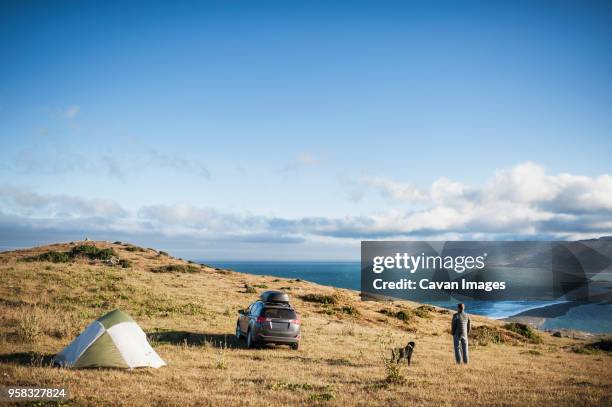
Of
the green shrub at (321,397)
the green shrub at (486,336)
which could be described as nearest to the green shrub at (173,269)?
the green shrub at (486,336)

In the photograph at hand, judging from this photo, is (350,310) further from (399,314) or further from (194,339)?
(194,339)

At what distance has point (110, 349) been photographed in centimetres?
1373

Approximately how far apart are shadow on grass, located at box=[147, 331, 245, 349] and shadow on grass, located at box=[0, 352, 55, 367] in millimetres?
4637

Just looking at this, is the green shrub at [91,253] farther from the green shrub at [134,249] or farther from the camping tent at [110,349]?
the camping tent at [110,349]

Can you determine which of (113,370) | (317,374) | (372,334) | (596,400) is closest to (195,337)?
(113,370)

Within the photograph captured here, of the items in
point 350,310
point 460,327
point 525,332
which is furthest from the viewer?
point 350,310

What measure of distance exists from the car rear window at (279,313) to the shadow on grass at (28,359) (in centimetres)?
771

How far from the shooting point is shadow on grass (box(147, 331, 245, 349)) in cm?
1864

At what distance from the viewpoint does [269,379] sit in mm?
12750

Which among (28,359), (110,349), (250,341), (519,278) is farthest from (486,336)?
(519,278)

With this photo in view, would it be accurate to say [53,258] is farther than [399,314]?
Yes

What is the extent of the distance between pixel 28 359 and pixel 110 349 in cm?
279

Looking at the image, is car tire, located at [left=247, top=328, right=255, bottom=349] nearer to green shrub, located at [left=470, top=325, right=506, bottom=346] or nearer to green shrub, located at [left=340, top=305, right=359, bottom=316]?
green shrub, located at [left=470, top=325, right=506, bottom=346]

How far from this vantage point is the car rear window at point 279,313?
18.3 meters
